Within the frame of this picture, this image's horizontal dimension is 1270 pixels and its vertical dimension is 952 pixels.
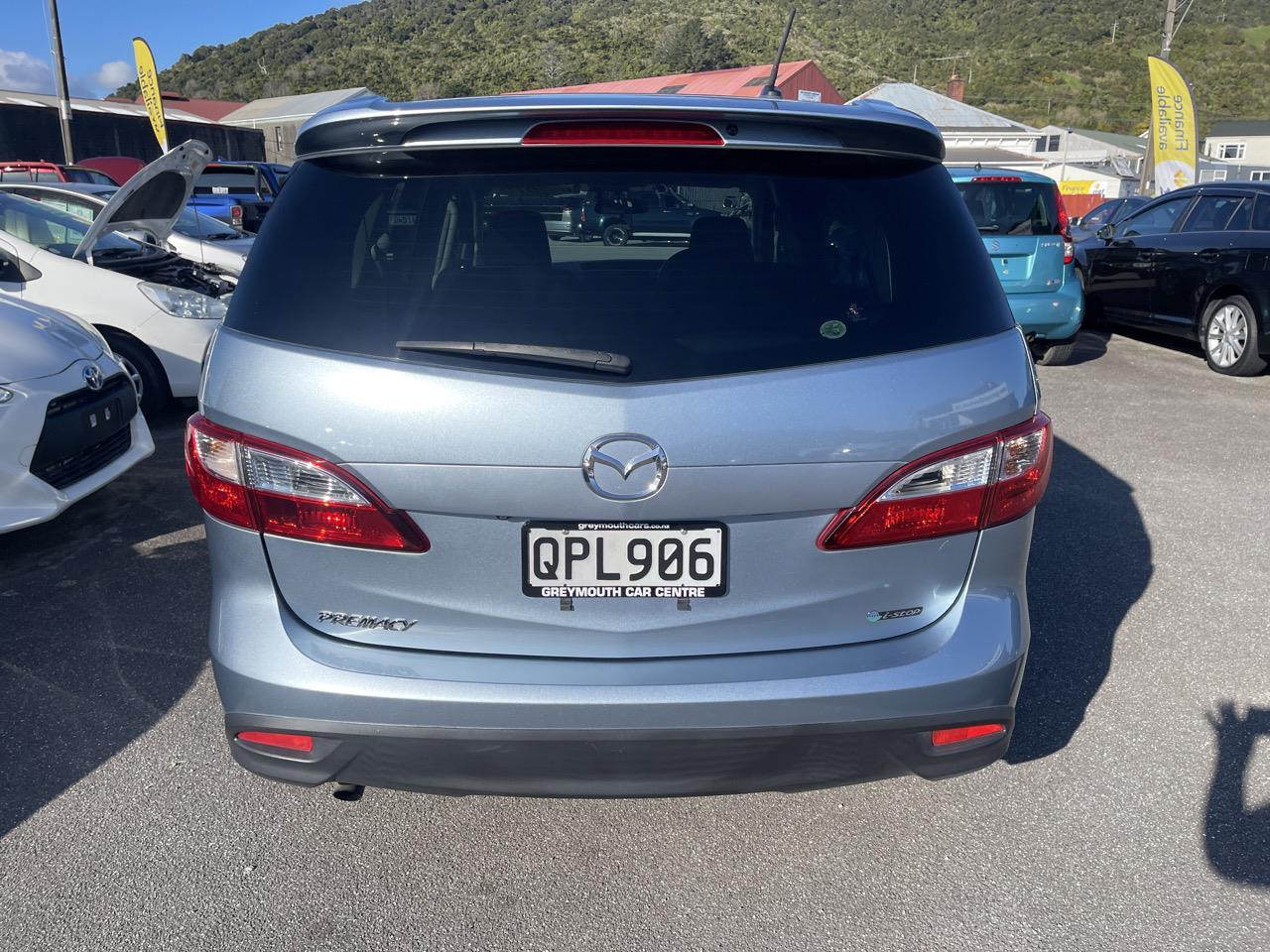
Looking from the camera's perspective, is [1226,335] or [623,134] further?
[1226,335]

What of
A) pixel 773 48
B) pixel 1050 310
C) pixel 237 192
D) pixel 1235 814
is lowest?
pixel 1235 814

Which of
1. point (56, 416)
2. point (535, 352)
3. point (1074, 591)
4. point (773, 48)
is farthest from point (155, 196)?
point (773, 48)

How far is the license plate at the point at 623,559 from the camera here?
193 cm

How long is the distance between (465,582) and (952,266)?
1.20 meters

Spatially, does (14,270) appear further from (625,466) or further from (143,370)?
(625,466)

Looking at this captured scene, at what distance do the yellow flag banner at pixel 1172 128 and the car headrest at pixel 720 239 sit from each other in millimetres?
20130

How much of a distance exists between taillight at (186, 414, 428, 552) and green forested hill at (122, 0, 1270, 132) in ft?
186

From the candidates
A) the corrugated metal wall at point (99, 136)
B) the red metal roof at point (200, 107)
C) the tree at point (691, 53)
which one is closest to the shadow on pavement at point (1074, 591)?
the corrugated metal wall at point (99, 136)

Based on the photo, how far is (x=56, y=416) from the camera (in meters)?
4.35

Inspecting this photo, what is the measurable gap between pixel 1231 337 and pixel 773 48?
202ft

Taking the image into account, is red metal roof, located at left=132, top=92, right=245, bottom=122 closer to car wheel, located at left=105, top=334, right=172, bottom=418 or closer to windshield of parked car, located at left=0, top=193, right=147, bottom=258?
windshield of parked car, located at left=0, top=193, right=147, bottom=258

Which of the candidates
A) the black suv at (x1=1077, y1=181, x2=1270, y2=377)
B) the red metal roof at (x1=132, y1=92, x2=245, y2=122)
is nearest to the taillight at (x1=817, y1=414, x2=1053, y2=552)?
the black suv at (x1=1077, y1=181, x2=1270, y2=377)

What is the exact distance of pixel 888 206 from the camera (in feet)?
7.11

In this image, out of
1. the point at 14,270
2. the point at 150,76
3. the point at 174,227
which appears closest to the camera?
the point at 14,270
